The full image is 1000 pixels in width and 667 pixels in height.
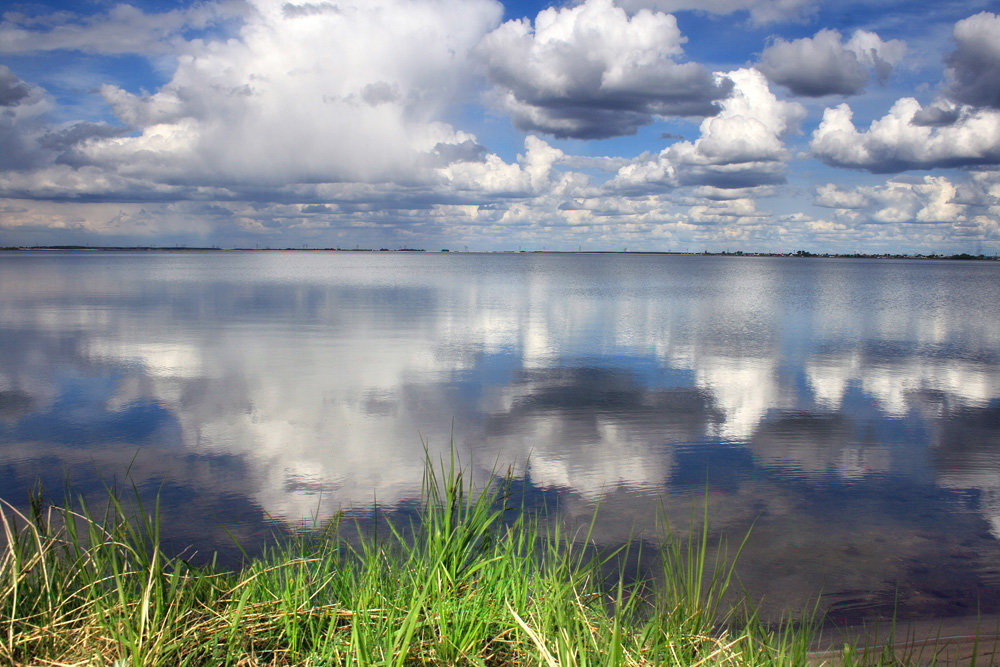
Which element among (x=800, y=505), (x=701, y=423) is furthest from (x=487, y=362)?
(x=800, y=505)

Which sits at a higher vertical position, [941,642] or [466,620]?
[466,620]

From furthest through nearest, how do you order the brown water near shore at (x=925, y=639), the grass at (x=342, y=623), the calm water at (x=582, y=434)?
the calm water at (x=582, y=434) < the brown water near shore at (x=925, y=639) < the grass at (x=342, y=623)

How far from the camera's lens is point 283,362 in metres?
16.0

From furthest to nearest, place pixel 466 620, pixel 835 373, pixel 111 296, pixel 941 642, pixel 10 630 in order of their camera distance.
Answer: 1. pixel 111 296
2. pixel 835 373
3. pixel 941 642
4. pixel 466 620
5. pixel 10 630

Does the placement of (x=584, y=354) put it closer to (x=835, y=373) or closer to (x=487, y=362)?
(x=487, y=362)

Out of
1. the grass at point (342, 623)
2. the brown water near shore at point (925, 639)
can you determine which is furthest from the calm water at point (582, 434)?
the grass at point (342, 623)

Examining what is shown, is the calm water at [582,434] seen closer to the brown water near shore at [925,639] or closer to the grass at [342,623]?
the brown water near shore at [925,639]

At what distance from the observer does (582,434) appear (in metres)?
10.0

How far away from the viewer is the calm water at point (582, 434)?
6.57 metres

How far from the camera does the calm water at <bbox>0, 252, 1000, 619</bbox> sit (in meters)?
6.57

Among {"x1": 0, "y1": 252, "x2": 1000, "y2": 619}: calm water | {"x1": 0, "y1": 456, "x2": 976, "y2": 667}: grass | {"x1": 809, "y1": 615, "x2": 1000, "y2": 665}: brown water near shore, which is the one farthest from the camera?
{"x1": 0, "y1": 252, "x2": 1000, "y2": 619}: calm water

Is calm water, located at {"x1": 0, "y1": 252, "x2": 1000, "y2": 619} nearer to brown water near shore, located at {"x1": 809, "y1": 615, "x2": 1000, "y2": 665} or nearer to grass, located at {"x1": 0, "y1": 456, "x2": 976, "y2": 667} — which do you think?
brown water near shore, located at {"x1": 809, "y1": 615, "x2": 1000, "y2": 665}

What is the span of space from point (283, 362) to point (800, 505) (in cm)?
1255

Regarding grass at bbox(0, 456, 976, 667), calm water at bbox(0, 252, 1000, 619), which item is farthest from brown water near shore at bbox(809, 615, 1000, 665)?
grass at bbox(0, 456, 976, 667)
